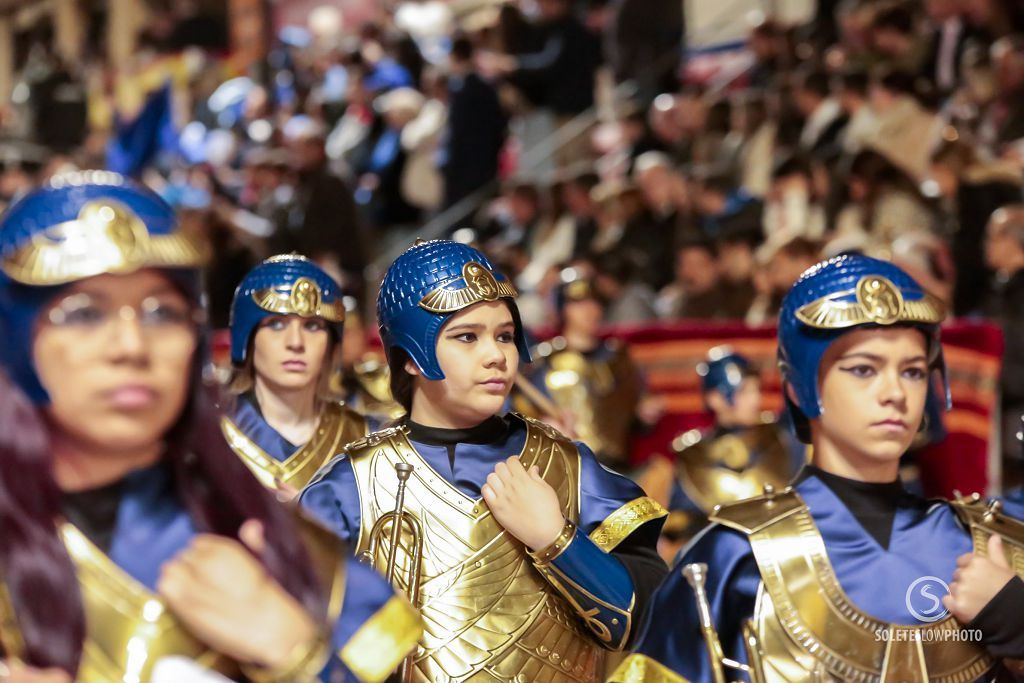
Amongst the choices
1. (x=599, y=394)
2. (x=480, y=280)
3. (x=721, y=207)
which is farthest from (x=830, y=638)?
(x=721, y=207)

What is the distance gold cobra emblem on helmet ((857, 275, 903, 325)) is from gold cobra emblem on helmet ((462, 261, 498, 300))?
93cm

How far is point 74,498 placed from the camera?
2537 millimetres

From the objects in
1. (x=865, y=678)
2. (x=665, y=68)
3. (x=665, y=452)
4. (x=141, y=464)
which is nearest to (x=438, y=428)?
(x=865, y=678)

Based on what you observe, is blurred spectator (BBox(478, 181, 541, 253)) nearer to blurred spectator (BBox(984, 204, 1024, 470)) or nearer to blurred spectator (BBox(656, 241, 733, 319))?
blurred spectator (BBox(656, 241, 733, 319))

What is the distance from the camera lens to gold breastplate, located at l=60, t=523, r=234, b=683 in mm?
2455

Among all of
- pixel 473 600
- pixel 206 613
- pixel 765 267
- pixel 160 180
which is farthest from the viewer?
pixel 160 180

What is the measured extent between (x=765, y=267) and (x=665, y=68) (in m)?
5.72

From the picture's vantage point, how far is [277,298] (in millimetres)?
5297

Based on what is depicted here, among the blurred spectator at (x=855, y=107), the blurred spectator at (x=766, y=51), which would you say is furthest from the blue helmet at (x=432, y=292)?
the blurred spectator at (x=766, y=51)

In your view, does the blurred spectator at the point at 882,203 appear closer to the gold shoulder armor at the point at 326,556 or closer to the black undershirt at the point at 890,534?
the black undershirt at the point at 890,534

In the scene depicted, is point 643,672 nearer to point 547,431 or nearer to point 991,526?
point 547,431

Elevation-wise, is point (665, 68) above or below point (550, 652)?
above

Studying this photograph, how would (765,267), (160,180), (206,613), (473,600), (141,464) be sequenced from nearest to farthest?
(206,613) < (141,464) < (473,600) < (765,267) < (160,180)

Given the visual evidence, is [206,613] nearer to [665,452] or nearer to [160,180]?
[665,452]
